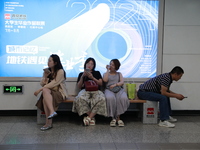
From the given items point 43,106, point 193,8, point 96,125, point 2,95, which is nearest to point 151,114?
point 96,125

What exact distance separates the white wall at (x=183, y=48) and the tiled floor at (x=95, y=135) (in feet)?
1.92

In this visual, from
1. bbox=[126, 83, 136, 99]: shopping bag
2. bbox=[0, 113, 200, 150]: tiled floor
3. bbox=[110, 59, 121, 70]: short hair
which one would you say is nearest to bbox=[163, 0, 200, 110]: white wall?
bbox=[0, 113, 200, 150]: tiled floor

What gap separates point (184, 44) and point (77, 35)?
7.27 feet

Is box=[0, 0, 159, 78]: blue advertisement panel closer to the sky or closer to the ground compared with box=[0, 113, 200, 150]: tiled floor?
closer to the sky

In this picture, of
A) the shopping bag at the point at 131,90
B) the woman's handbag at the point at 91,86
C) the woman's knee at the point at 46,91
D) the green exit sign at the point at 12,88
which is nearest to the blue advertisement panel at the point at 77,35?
the green exit sign at the point at 12,88

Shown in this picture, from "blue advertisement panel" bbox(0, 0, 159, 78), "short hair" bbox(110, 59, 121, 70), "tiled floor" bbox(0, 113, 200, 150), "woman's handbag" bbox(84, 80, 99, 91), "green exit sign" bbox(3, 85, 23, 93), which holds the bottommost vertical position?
"tiled floor" bbox(0, 113, 200, 150)

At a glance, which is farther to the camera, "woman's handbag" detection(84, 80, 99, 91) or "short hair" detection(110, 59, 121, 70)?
"short hair" detection(110, 59, 121, 70)

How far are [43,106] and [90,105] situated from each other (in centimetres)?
83

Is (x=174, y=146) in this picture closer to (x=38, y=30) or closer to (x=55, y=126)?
(x=55, y=126)

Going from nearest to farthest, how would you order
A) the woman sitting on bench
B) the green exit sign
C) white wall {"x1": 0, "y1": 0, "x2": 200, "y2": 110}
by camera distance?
the woman sitting on bench
the green exit sign
white wall {"x1": 0, "y1": 0, "x2": 200, "y2": 110}

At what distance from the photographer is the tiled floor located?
413 cm

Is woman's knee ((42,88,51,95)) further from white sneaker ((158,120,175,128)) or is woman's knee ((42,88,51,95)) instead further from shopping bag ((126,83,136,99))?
white sneaker ((158,120,175,128))

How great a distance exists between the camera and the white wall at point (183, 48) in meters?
6.05

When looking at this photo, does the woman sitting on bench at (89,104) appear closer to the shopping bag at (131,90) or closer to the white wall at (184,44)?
the shopping bag at (131,90)
